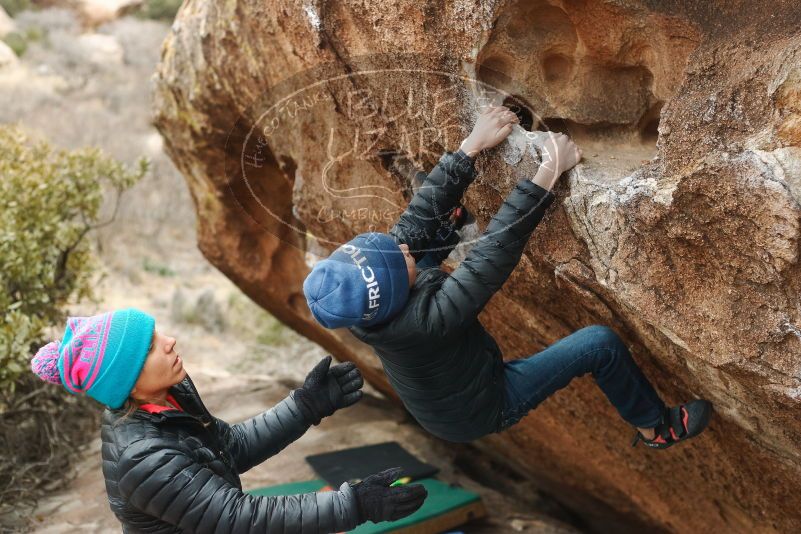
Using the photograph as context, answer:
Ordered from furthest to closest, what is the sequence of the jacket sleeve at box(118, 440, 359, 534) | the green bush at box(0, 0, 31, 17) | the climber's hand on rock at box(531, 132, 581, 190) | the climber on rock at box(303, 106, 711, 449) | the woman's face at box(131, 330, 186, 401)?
the green bush at box(0, 0, 31, 17) → the climber's hand on rock at box(531, 132, 581, 190) → the climber on rock at box(303, 106, 711, 449) → the woman's face at box(131, 330, 186, 401) → the jacket sleeve at box(118, 440, 359, 534)

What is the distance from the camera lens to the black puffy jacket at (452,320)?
2.19m

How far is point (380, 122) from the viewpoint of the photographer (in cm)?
277

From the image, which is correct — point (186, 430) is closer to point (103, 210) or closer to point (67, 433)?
point (67, 433)

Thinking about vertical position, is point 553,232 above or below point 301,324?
above

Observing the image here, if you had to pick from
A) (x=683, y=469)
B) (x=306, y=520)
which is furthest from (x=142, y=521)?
(x=683, y=469)

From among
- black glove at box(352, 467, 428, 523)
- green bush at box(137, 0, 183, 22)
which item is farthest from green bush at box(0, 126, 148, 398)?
green bush at box(137, 0, 183, 22)

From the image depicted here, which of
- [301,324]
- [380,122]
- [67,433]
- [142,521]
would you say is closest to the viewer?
[142,521]

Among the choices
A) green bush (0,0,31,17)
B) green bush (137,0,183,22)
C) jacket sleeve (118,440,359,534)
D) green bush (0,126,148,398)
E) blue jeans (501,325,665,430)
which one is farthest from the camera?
green bush (137,0,183,22)

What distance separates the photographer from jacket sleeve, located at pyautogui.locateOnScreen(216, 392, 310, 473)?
92.5 inches

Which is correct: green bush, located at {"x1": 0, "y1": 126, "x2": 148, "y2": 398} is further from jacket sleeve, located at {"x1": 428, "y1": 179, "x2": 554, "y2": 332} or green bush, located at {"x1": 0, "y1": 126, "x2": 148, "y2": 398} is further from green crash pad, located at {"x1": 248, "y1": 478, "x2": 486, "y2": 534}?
jacket sleeve, located at {"x1": 428, "y1": 179, "x2": 554, "y2": 332}

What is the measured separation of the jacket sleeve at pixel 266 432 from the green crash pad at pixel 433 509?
1.16 meters

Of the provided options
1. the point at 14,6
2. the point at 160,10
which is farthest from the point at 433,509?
the point at 14,6

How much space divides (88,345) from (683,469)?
2.62m

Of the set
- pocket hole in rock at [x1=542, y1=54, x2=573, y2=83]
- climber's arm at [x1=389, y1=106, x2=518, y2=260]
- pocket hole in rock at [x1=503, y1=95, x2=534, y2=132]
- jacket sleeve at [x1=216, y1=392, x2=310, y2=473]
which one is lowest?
jacket sleeve at [x1=216, y1=392, x2=310, y2=473]
